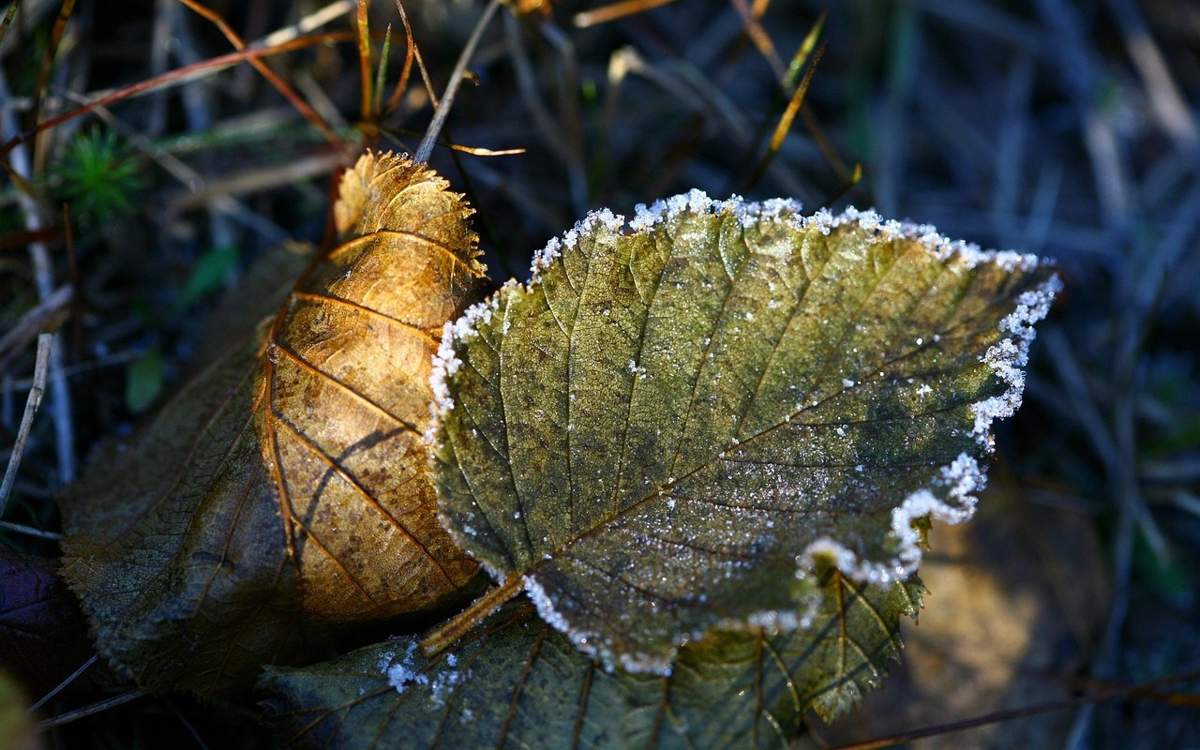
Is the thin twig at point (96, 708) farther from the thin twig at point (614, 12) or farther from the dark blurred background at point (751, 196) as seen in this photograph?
the thin twig at point (614, 12)

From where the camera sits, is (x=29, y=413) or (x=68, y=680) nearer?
(x=68, y=680)

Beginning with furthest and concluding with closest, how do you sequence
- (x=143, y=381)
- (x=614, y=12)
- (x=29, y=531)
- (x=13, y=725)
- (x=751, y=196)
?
(x=751, y=196), (x=614, y=12), (x=143, y=381), (x=29, y=531), (x=13, y=725)

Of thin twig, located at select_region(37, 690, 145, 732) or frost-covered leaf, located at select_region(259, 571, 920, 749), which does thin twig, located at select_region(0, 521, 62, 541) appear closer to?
thin twig, located at select_region(37, 690, 145, 732)

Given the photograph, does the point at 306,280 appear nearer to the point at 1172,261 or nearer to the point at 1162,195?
the point at 1172,261

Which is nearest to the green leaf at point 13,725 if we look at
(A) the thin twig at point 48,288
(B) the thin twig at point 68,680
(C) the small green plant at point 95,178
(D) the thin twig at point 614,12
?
(B) the thin twig at point 68,680

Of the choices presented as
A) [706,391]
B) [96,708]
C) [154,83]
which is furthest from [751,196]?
[96,708]

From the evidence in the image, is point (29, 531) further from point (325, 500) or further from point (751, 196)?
point (751, 196)
